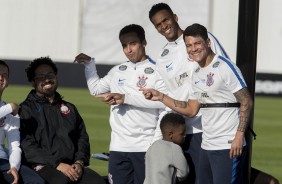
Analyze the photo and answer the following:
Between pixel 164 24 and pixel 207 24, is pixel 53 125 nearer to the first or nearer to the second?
pixel 164 24

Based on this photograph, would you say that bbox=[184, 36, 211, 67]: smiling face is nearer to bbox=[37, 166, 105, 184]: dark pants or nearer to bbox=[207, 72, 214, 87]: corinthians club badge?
bbox=[207, 72, 214, 87]: corinthians club badge

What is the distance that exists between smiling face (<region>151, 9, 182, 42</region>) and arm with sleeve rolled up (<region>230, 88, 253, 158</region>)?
108 centimetres

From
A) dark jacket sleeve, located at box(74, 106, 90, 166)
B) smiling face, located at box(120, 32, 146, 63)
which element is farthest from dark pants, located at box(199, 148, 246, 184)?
smiling face, located at box(120, 32, 146, 63)

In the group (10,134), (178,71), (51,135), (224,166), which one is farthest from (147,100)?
(10,134)

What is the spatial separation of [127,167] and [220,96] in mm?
1353

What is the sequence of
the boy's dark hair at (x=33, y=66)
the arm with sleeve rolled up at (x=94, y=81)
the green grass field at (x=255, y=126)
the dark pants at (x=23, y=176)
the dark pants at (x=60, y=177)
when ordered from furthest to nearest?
the green grass field at (x=255, y=126) < the arm with sleeve rolled up at (x=94, y=81) < the boy's dark hair at (x=33, y=66) < the dark pants at (x=60, y=177) < the dark pants at (x=23, y=176)

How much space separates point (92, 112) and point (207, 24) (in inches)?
425

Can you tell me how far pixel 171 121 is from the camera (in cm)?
830

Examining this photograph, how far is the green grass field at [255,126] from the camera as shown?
13670 mm

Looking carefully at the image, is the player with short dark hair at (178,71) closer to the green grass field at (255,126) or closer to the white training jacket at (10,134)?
the white training jacket at (10,134)

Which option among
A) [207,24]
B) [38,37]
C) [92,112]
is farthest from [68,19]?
[92,112]

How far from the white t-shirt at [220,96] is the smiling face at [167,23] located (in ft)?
2.40

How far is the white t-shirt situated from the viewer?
25.7 ft

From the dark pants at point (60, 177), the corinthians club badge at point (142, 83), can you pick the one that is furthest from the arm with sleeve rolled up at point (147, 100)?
the dark pants at point (60, 177)
